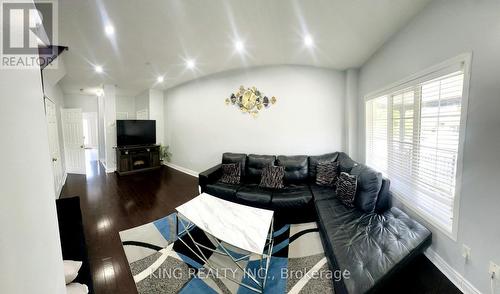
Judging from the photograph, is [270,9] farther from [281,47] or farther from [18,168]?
[18,168]

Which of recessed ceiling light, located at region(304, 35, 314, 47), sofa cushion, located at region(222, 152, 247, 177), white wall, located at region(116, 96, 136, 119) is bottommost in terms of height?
sofa cushion, located at region(222, 152, 247, 177)

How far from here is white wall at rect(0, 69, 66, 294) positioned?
46 cm

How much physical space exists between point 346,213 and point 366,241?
55 centimetres

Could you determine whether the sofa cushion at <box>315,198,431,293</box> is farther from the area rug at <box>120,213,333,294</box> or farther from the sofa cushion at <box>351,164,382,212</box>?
the area rug at <box>120,213,333,294</box>

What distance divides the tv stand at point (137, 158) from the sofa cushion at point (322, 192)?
5.19 metres

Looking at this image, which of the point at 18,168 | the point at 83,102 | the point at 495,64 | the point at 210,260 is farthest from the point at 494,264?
the point at 83,102

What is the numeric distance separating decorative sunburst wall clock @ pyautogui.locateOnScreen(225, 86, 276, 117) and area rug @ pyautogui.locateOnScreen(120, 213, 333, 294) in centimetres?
250

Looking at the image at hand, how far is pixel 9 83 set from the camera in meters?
0.51

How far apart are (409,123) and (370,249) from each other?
1631mm

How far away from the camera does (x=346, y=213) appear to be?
236 cm

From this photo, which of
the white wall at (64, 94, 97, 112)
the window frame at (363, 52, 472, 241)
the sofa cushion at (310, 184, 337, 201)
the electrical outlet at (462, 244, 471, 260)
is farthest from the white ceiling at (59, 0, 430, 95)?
the white wall at (64, 94, 97, 112)

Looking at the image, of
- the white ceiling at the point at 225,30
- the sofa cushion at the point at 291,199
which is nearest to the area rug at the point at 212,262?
the sofa cushion at the point at 291,199

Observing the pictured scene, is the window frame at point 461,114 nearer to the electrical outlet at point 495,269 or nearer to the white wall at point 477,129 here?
the white wall at point 477,129

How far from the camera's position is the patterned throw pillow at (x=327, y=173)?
3.22m
